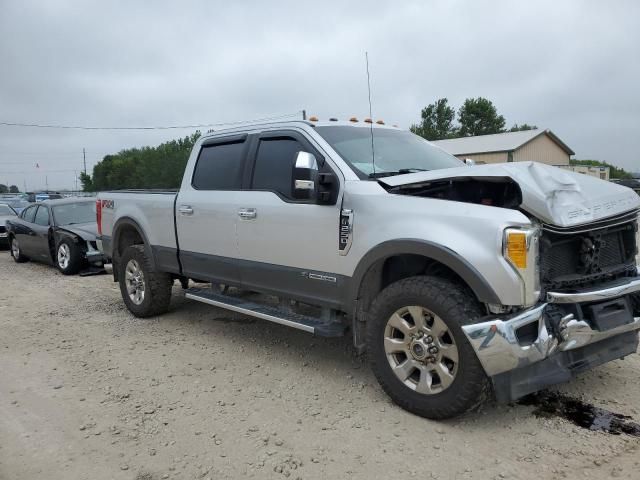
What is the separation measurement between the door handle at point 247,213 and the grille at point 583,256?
8.03 ft

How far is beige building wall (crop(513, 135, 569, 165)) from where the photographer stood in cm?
3395

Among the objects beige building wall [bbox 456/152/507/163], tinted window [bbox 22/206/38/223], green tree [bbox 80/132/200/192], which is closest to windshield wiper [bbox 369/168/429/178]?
tinted window [bbox 22/206/38/223]

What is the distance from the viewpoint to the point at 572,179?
142 inches

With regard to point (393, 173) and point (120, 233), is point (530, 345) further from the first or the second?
point (120, 233)

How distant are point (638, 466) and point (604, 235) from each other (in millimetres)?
1469

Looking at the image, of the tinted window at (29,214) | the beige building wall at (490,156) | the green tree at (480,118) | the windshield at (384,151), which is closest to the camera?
the windshield at (384,151)

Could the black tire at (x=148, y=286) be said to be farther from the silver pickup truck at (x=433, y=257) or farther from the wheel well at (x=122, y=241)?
the silver pickup truck at (x=433, y=257)

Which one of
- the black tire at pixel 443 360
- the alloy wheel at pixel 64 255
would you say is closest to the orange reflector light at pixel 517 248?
the black tire at pixel 443 360

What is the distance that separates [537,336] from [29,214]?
1209 cm

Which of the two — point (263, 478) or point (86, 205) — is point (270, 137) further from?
point (86, 205)

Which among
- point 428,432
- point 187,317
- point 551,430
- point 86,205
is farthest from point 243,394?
point 86,205

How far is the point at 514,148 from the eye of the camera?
107 ft

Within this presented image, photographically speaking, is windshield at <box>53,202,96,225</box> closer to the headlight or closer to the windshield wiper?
the windshield wiper

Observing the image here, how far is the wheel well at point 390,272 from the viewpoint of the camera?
381 centimetres
